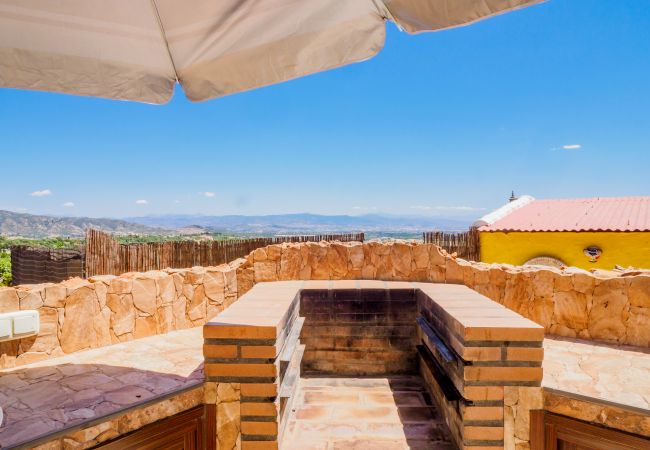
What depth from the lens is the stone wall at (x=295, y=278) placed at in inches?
138

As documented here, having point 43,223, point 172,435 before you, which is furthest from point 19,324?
point 43,223

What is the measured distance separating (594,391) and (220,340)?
2495mm

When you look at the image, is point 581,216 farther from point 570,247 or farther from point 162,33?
point 162,33

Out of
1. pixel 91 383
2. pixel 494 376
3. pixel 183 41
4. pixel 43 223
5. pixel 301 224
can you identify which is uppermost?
pixel 183 41

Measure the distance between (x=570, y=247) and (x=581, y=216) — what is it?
1.93 metres

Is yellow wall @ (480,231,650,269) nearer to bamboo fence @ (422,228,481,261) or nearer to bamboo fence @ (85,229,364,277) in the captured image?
bamboo fence @ (422,228,481,261)

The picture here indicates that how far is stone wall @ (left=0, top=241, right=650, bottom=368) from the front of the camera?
3.49 m

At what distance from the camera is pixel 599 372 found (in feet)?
9.50

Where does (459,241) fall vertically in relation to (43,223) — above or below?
below

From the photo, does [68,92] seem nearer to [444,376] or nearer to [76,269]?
[444,376]

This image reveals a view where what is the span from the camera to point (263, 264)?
518 centimetres

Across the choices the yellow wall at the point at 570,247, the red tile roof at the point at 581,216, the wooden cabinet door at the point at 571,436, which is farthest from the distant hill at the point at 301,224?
the wooden cabinet door at the point at 571,436

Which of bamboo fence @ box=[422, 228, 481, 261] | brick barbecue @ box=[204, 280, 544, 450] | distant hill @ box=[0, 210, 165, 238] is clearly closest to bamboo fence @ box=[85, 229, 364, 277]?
bamboo fence @ box=[422, 228, 481, 261]

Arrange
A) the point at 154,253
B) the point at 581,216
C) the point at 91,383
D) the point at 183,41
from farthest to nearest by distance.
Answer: the point at 581,216
the point at 154,253
the point at 91,383
the point at 183,41
